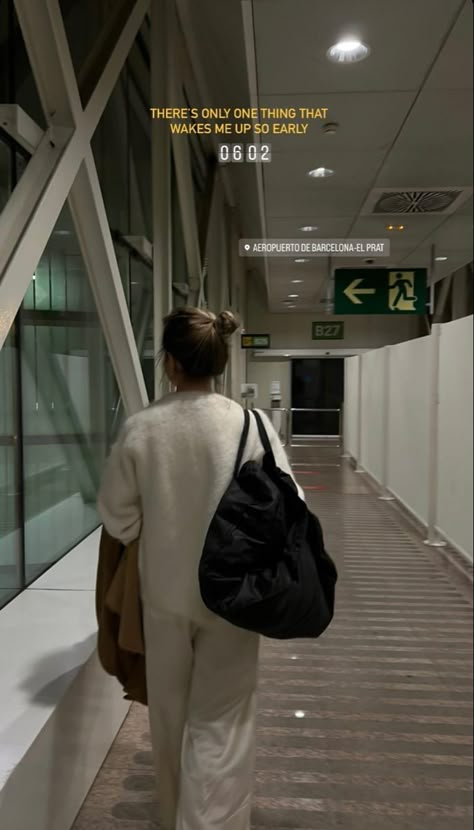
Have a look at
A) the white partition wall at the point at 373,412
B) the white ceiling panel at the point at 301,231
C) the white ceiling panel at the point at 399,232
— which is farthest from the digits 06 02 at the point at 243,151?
the white partition wall at the point at 373,412

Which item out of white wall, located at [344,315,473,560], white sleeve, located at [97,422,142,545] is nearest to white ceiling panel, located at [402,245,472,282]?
white wall, located at [344,315,473,560]

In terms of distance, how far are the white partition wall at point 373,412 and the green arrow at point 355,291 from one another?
730 mm

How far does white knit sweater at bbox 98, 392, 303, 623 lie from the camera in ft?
3.15

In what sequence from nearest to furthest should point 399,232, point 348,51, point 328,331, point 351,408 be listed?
point 348,51 → point 399,232 → point 351,408 → point 328,331

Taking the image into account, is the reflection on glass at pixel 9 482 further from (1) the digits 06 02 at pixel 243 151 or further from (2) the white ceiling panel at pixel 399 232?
(2) the white ceiling panel at pixel 399 232

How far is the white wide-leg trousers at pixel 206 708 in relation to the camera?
3.28 feet

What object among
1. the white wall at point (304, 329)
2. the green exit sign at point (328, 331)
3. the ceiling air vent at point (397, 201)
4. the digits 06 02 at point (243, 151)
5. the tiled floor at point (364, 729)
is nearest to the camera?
the tiled floor at point (364, 729)

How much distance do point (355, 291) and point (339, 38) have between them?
209 centimetres

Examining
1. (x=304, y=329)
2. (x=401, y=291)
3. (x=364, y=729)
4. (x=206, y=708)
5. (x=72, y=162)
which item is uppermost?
(x=304, y=329)

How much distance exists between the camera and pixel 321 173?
2748 mm

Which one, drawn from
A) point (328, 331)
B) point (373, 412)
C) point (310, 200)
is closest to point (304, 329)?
point (328, 331)

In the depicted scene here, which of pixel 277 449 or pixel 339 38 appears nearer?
pixel 277 449

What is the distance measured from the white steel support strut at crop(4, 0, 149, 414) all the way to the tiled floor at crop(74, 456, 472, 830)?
1078 mm

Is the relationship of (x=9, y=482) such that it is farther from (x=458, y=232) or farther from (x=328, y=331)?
(x=328, y=331)
